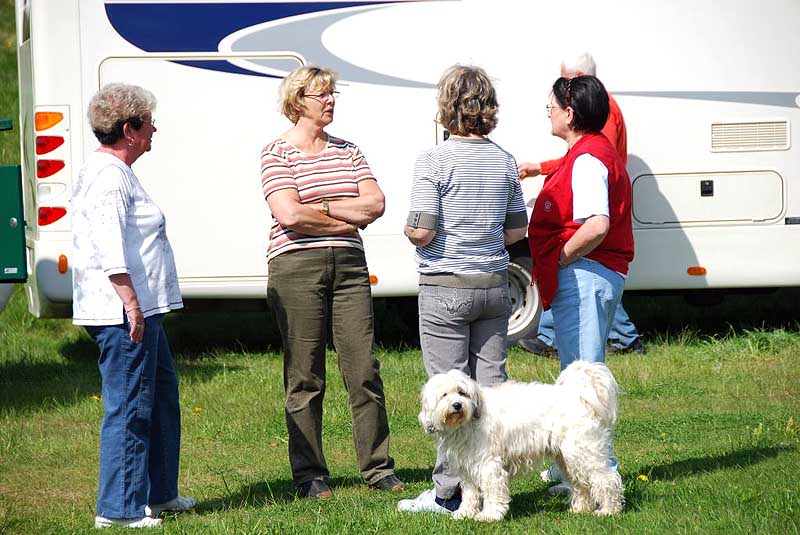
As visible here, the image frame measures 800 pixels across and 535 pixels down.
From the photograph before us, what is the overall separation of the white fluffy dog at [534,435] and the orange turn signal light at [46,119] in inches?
188

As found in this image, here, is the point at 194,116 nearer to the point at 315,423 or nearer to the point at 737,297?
the point at 315,423

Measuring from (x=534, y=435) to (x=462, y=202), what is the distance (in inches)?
40.1

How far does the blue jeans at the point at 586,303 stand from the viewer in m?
4.77

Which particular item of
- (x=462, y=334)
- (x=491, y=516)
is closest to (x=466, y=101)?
(x=462, y=334)

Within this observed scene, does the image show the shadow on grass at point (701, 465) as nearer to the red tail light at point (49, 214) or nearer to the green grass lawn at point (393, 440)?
the green grass lawn at point (393, 440)

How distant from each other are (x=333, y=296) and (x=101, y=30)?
161 inches

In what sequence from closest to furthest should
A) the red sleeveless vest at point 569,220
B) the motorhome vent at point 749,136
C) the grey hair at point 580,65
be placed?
1. the red sleeveless vest at point 569,220
2. the grey hair at point 580,65
3. the motorhome vent at point 749,136

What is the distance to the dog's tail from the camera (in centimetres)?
449

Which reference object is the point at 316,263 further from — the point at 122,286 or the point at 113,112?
the point at 113,112

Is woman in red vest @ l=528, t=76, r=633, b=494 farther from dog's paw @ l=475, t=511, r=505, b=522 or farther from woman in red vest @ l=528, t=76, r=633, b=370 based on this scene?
dog's paw @ l=475, t=511, r=505, b=522

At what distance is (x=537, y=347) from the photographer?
8523 millimetres

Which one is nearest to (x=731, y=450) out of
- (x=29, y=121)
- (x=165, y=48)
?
(x=165, y=48)

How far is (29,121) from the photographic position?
866cm

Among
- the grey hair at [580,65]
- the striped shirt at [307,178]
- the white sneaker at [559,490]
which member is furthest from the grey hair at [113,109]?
the grey hair at [580,65]
